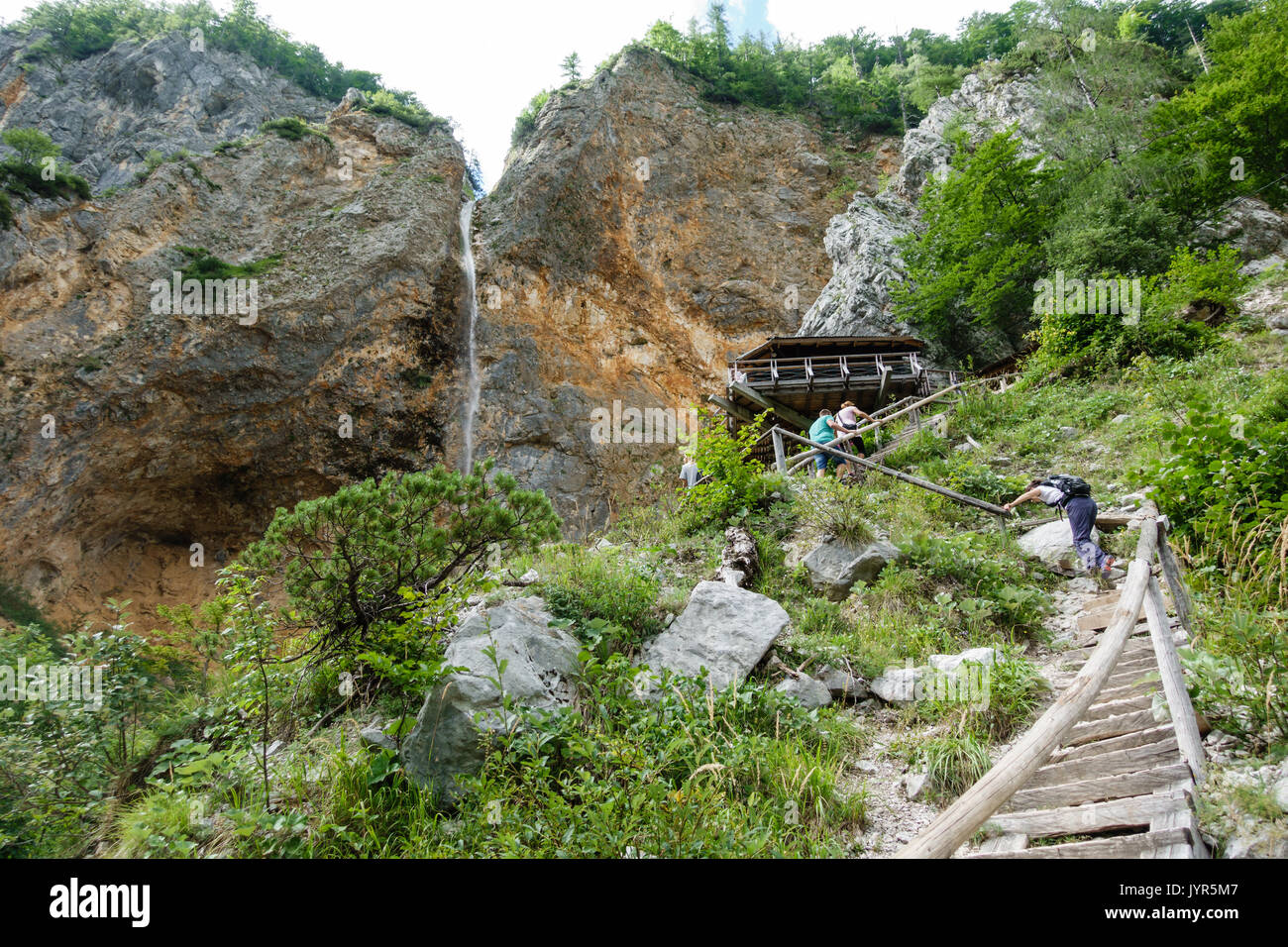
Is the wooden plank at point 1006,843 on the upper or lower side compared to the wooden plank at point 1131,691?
lower

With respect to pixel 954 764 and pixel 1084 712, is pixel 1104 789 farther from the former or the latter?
pixel 954 764

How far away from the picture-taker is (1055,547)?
7395 mm

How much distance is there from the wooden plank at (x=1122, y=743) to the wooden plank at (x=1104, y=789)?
0.26 m

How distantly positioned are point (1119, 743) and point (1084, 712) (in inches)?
33.6

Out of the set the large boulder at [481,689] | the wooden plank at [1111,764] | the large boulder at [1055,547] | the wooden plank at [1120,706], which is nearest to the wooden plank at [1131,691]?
the wooden plank at [1120,706]

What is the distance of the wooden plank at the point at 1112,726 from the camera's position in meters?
3.61

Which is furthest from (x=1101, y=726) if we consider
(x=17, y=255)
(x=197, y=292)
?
(x=17, y=255)

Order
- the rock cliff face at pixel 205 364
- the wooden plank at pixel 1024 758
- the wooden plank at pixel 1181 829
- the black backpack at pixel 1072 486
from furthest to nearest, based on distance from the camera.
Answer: the rock cliff face at pixel 205 364, the black backpack at pixel 1072 486, the wooden plank at pixel 1181 829, the wooden plank at pixel 1024 758

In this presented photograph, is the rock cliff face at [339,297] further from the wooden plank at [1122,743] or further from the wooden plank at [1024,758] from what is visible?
the wooden plank at [1024,758]

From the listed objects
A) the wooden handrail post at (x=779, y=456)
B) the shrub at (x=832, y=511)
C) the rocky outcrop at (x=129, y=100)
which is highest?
the rocky outcrop at (x=129, y=100)

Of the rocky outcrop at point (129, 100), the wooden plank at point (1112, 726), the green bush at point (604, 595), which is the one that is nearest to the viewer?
the wooden plank at point (1112, 726)

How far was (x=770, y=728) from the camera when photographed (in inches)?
195
